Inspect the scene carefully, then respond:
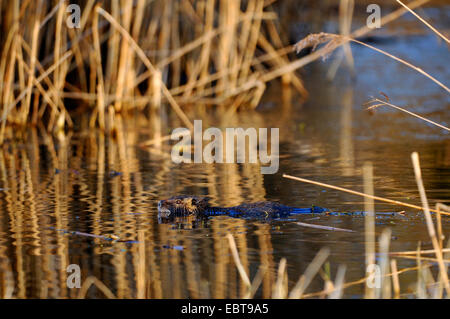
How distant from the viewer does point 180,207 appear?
17.6 ft

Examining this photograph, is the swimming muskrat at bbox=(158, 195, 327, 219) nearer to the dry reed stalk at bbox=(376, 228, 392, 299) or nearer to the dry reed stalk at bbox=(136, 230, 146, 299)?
the dry reed stalk at bbox=(136, 230, 146, 299)

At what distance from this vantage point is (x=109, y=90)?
10.8 m

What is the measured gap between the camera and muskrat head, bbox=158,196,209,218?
5336mm

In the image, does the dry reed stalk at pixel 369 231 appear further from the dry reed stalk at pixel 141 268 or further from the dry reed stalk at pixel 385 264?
the dry reed stalk at pixel 141 268

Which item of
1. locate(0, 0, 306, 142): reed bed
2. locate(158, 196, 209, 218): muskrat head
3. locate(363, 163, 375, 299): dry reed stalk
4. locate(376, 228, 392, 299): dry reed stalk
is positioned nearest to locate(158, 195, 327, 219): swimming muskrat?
locate(158, 196, 209, 218): muskrat head

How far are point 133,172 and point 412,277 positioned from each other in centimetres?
355

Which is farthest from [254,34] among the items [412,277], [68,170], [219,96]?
[412,277]

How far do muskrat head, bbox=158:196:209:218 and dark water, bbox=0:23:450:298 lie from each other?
11 centimetres

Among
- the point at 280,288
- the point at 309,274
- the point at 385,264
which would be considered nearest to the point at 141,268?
the point at 309,274

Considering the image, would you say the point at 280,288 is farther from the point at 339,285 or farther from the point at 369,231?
the point at 369,231

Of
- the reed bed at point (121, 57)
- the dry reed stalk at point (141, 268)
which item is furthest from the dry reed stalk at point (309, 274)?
the reed bed at point (121, 57)

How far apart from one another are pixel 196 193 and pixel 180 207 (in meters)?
0.81

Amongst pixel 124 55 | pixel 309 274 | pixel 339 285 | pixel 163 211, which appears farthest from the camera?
pixel 124 55

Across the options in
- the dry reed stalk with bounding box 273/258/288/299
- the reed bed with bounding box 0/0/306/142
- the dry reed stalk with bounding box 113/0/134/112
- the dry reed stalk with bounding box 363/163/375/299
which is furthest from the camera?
the dry reed stalk with bounding box 113/0/134/112
